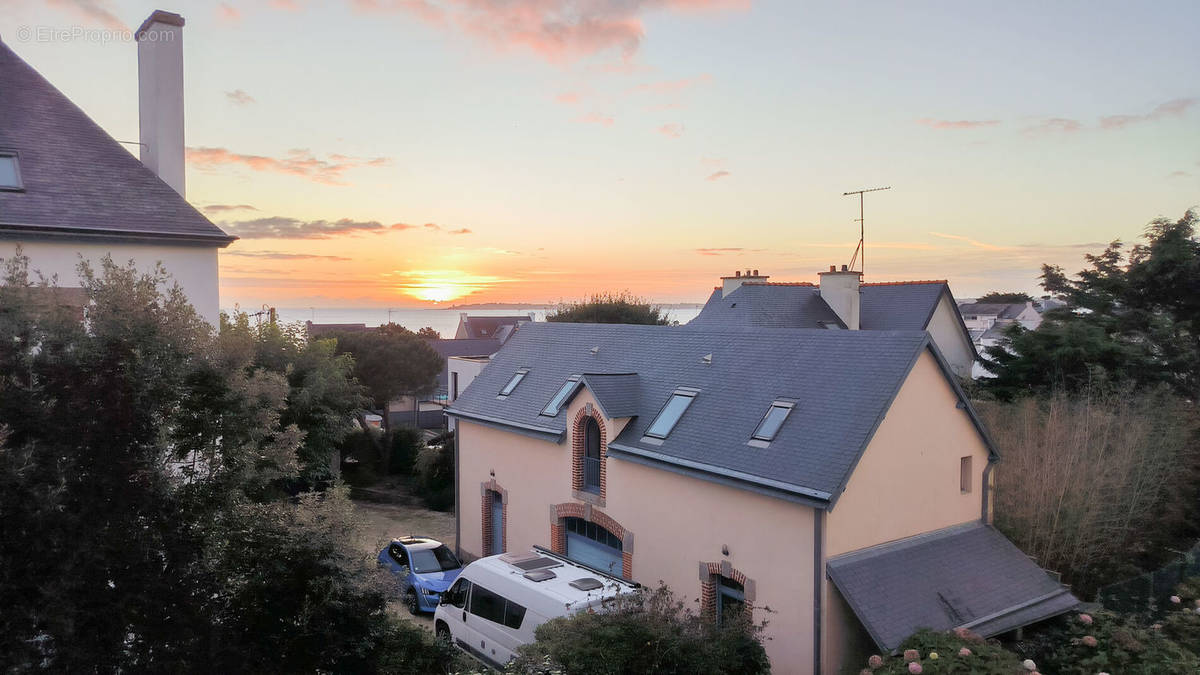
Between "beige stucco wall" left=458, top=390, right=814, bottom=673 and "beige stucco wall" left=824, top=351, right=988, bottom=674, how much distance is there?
592mm

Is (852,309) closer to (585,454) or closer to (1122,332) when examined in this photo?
(1122,332)

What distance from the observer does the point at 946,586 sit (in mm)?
13055

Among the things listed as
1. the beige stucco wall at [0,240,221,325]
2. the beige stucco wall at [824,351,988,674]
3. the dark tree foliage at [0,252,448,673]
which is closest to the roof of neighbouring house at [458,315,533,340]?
the beige stucco wall at [0,240,221,325]

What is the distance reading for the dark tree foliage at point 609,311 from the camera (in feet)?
137

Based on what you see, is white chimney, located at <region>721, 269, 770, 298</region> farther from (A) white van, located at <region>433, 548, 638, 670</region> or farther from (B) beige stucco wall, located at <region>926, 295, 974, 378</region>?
(A) white van, located at <region>433, 548, 638, 670</region>

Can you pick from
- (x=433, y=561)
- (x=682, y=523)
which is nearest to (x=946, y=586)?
(x=682, y=523)

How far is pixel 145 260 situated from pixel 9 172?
2601mm

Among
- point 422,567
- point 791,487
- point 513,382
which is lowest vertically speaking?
point 422,567

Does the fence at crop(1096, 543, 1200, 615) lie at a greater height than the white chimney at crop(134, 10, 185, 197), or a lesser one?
lesser

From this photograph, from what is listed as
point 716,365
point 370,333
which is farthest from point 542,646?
point 370,333

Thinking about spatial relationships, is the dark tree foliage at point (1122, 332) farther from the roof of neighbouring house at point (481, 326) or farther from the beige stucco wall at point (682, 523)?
the roof of neighbouring house at point (481, 326)

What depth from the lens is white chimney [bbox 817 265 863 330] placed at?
3288 cm

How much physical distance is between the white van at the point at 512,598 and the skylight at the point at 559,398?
4.09 m

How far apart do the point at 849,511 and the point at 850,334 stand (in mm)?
4120
